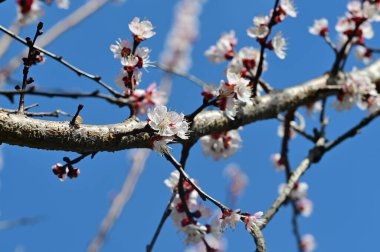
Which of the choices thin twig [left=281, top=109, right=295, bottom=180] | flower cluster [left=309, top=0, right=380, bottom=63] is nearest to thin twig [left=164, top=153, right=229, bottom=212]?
thin twig [left=281, top=109, right=295, bottom=180]

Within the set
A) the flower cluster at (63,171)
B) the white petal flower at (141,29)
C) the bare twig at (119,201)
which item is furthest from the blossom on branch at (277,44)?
the bare twig at (119,201)

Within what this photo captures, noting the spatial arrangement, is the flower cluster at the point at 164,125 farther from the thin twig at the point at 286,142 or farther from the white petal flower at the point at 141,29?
the thin twig at the point at 286,142

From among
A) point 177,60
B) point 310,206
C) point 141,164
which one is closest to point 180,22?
point 177,60

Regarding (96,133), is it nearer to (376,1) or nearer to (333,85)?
(333,85)

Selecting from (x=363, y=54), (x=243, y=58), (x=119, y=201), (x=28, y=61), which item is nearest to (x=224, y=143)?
(x=243, y=58)

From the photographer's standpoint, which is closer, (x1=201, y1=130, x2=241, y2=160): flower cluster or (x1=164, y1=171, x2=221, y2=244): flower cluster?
(x1=164, y1=171, x2=221, y2=244): flower cluster

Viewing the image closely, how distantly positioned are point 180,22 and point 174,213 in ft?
26.6

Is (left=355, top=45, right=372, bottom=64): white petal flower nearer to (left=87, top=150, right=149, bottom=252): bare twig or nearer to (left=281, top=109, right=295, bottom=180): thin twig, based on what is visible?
(left=281, top=109, right=295, bottom=180): thin twig

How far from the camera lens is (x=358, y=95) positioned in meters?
3.02

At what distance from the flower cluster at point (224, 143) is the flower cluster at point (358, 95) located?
72 centimetres

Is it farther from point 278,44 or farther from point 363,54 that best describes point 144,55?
point 363,54

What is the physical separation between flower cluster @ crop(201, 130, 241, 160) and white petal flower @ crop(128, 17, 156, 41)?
0.84 meters

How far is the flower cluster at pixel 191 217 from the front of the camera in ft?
7.88

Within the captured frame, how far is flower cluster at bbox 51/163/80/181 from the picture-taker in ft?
6.86
